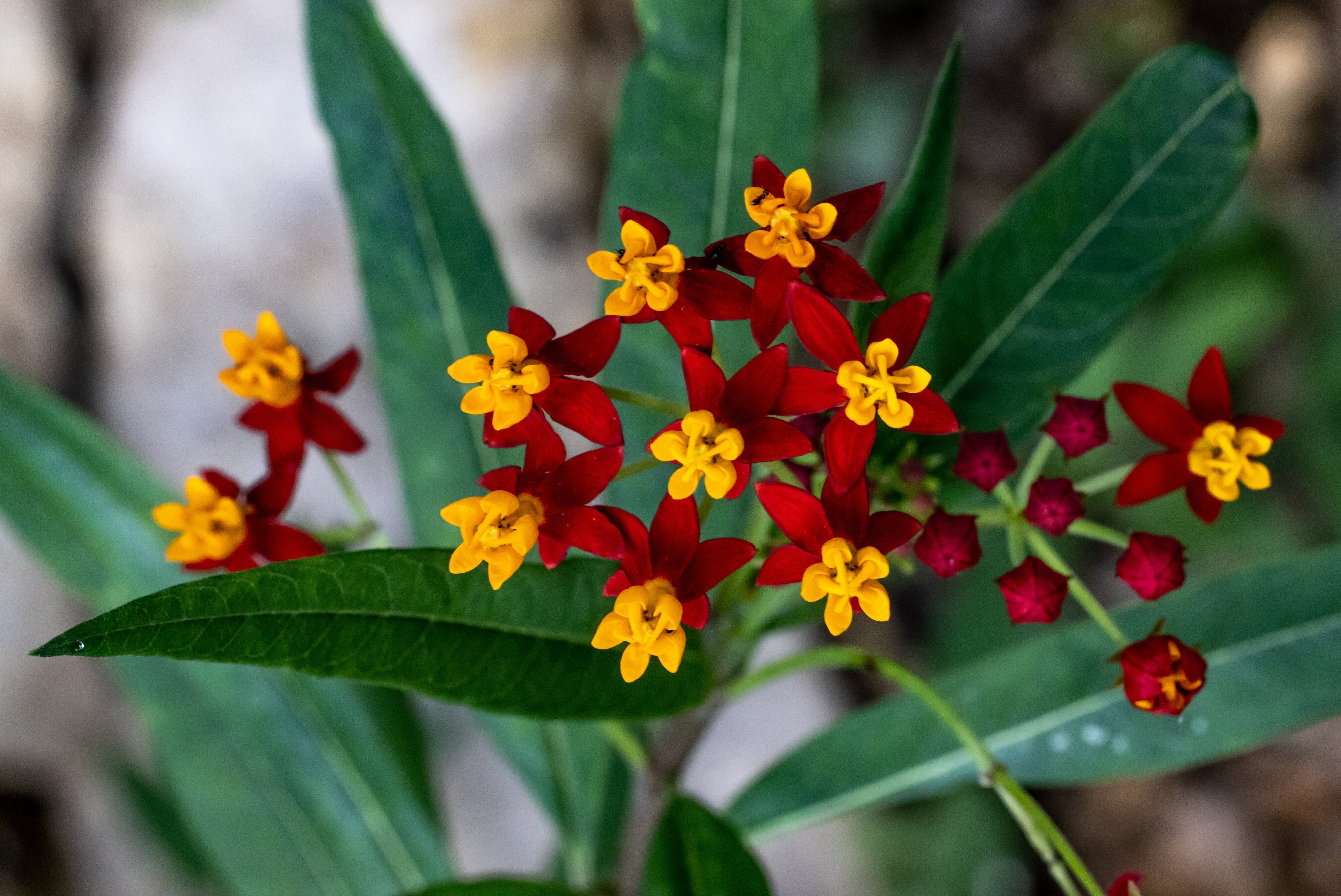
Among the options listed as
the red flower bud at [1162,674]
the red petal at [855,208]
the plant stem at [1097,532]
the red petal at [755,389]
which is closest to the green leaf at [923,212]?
the red petal at [855,208]

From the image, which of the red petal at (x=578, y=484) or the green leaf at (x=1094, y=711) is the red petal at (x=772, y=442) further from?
the green leaf at (x=1094, y=711)

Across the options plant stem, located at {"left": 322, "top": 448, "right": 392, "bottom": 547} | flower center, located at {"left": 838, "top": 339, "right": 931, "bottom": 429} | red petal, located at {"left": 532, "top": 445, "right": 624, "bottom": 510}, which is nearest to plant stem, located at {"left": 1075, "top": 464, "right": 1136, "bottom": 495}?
flower center, located at {"left": 838, "top": 339, "right": 931, "bottom": 429}

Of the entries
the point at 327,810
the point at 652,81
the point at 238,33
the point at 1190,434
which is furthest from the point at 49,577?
the point at 1190,434

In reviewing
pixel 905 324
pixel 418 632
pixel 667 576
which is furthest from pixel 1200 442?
pixel 418 632

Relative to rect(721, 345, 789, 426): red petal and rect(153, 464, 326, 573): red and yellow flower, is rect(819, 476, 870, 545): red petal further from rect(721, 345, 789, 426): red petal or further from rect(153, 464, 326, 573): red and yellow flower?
rect(153, 464, 326, 573): red and yellow flower

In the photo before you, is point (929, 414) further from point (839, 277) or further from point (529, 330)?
point (529, 330)

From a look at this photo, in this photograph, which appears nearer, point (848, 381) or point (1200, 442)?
point (848, 381)

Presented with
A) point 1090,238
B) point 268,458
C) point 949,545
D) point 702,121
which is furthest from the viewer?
point 702,121
